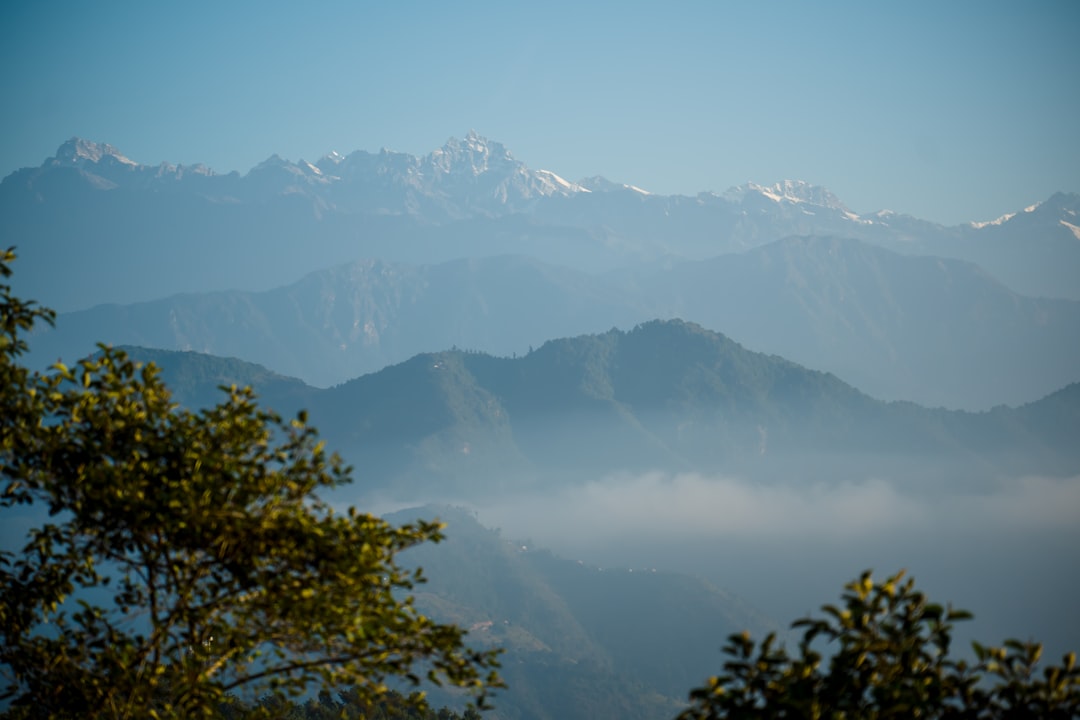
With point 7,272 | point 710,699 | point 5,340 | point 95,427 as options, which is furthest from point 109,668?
point 710,699

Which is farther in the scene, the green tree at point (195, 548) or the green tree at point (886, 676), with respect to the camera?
the green tree at point (195, 548)

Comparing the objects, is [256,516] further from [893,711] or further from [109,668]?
[893,711]

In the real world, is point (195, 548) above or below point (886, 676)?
above

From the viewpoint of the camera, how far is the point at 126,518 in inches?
511

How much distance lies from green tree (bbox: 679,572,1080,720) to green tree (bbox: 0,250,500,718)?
150 inches

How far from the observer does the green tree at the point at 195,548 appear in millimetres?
12570

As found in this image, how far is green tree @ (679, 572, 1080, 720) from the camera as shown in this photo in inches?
376

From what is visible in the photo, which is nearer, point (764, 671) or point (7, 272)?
point (764, 671)

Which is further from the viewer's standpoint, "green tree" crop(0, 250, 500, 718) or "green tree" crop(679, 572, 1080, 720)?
"green tree" crop(0, 250, 500, 718)

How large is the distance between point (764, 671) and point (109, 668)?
31.0 ft

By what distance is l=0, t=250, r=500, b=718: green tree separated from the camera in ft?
41.2

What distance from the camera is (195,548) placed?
507 inches

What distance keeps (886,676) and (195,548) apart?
8804 mm

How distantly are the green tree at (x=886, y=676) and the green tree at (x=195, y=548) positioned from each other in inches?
150
